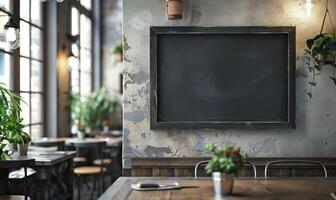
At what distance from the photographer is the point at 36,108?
6.96 meters

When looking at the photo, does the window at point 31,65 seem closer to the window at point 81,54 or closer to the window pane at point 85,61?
the window at point 81,54

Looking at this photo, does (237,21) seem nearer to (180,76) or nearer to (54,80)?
(180,76)

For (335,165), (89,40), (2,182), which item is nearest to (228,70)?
(335,165)

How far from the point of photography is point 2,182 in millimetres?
4598

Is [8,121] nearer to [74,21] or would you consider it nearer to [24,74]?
[24,74]

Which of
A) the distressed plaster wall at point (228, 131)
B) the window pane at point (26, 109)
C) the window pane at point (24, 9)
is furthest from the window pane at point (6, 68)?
the distressed plaster wall at point (228, 131)

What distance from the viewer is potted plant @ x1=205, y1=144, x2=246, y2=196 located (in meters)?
2.73

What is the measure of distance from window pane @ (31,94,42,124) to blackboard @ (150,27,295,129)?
298 centimetres

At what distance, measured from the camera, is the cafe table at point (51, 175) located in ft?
16.1

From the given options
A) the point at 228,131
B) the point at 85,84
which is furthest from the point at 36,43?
the point at 228,131

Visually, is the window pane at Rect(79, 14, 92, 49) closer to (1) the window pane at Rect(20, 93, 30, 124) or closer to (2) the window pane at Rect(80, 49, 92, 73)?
(2) the window pane at Rect(80, 49, 92, 73)

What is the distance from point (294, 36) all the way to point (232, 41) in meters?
0.54

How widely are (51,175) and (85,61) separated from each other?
425 centimetres

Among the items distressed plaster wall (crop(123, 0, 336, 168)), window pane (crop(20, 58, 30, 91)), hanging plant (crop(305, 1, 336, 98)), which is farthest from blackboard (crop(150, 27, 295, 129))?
window pane (crop(20, 58, 30, 91))
